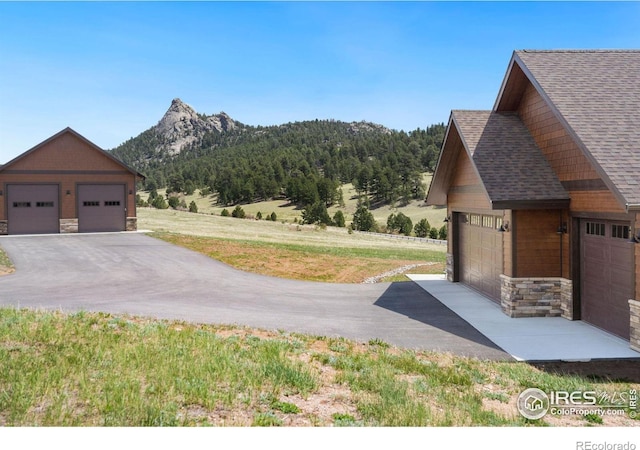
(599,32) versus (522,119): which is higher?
(599,32)

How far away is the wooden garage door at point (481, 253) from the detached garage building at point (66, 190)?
85.3ft

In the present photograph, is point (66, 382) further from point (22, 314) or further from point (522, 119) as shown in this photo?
point (522, 119)

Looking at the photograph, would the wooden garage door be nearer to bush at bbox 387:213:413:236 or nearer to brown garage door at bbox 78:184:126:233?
brown garage door at bbox 78:184:126:233

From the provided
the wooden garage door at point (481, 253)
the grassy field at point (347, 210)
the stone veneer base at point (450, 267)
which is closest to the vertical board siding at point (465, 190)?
the wooden garage door at point (481, 253)

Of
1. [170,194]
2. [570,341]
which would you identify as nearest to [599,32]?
[570,341]

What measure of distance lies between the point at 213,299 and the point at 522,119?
11271mm

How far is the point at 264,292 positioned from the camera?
1669 cm

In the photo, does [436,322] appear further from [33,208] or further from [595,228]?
[33,208]

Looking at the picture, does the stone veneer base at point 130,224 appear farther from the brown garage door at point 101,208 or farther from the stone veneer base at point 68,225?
the stone veneer base at point 68,225

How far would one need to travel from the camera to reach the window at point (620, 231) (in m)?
11.1

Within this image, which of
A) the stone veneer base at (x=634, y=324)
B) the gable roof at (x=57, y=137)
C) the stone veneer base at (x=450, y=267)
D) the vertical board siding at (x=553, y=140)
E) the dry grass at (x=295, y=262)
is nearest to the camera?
the stone veneer base at (x=634, y=324)
